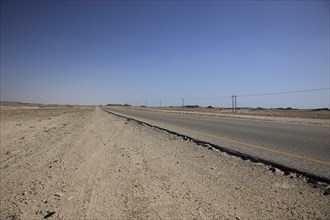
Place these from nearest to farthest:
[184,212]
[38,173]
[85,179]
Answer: [184,212], [85,179], [38,173]

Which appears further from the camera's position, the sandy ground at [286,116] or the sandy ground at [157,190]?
the sandy ground at [286,116]

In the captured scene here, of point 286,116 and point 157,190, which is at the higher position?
point 286,116

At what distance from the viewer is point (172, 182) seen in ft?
14.5

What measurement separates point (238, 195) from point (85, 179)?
266 cm

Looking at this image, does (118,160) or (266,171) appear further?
(118,160)

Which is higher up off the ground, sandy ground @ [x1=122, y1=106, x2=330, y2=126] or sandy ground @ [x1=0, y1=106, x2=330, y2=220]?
sandy ground @ [x1=122, y1=106, x2=330, y2=126]

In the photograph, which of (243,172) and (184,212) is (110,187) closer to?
(184,212)

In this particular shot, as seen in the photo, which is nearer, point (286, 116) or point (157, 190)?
point (157, 190)

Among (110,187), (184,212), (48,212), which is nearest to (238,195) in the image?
(184,212)

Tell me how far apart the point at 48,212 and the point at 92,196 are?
617 mm

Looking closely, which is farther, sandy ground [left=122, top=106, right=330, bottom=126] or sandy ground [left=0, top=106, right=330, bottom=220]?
sandy ground [left=122, top=106, right=330, bottom=126]

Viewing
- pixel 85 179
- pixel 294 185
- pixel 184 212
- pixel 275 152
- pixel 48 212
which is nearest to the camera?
pixel 184 212

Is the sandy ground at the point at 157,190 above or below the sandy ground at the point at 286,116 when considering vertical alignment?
below

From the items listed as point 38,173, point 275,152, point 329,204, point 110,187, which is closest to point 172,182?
point 110,187
